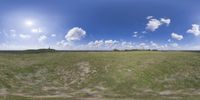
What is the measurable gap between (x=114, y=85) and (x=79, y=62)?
22.5 m

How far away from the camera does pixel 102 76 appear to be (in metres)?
91.4

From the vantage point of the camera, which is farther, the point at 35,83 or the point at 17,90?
the point at 35,83

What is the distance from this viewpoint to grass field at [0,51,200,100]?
260 feet

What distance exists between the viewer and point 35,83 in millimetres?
87688

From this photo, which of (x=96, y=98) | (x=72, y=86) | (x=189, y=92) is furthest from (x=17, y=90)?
(x=189, y=92)

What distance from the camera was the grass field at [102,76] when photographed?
260ft

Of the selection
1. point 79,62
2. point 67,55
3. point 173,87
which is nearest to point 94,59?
point 79,62

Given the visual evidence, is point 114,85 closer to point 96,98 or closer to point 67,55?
point 96,98

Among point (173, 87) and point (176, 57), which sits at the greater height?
point (176, 57)

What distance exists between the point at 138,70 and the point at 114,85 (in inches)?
491

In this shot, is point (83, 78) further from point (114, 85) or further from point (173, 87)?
point (173, 87)

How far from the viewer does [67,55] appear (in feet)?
383

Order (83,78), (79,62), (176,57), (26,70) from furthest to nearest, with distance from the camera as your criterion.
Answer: (176,57) → (79,62) → (26,70) → (83,78)

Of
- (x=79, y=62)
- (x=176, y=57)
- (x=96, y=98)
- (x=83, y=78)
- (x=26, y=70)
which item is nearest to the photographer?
(x=96, y=98)
